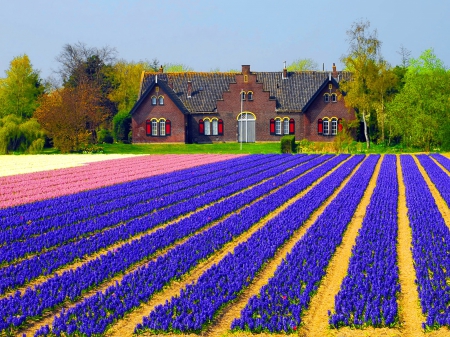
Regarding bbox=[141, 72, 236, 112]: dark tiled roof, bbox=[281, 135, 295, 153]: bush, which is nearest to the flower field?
bbox=[281, 135, 295, 153]: bush

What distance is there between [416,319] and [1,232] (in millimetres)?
9324

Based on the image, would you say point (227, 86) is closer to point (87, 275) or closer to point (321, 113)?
point (321, 113)

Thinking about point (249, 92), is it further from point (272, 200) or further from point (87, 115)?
point (272, 200)

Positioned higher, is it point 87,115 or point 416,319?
point 87,115

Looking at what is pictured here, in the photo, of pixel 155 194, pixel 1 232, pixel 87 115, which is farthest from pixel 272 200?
pixel 87 115

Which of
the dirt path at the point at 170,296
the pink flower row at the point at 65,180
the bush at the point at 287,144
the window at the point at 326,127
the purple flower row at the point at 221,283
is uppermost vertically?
the window at the point at 326,127

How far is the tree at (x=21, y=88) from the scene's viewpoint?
195 ft

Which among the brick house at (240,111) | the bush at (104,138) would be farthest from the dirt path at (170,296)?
the bush at (104,138)

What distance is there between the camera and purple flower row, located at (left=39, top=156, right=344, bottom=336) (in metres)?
7.26

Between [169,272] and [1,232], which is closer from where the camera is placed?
[169,272]

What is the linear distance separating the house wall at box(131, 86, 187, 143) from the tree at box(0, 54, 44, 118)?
10822 millimetres

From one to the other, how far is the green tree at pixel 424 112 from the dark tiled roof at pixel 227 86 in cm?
1312

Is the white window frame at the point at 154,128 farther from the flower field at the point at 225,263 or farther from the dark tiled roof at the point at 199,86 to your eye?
the flower field at the point at 225,263

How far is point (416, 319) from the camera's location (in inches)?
298
